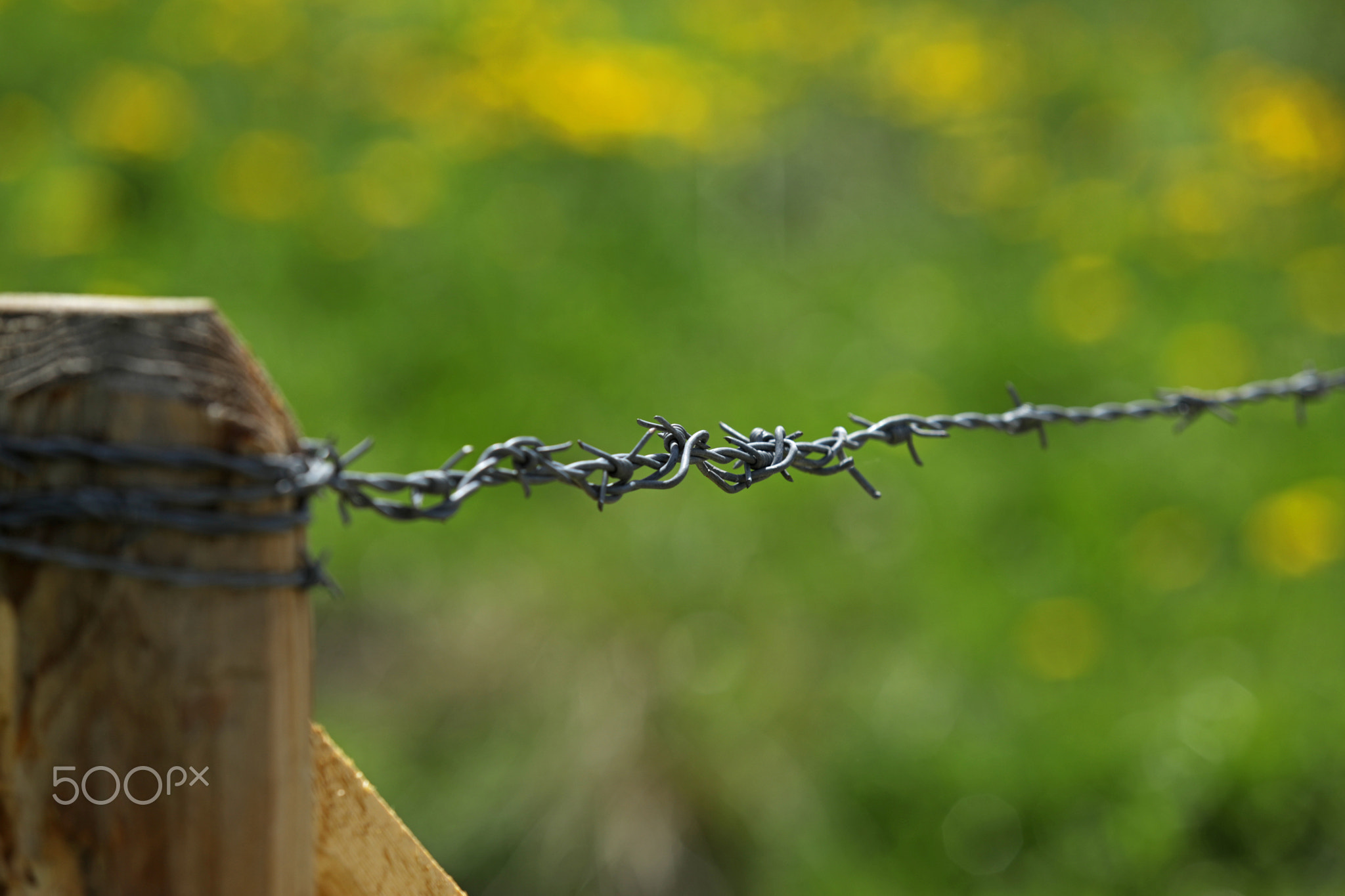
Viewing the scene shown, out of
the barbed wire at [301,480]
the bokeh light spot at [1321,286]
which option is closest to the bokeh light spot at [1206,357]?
the bokeh light spot at [1321,286]

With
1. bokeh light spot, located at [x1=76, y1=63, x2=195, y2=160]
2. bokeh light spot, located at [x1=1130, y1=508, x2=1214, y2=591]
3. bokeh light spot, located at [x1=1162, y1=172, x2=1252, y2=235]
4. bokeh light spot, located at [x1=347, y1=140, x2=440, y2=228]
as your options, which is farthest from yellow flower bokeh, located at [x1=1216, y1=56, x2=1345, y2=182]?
bokeh light spot, located at [x1=76, y1=63, x2=195, y2=160]

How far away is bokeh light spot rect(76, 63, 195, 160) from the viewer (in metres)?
4.71

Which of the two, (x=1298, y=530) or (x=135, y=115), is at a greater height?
(x=135, y=115)

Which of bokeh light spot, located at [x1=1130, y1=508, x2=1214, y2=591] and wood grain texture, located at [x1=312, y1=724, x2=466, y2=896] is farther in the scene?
bokeh light spot, located at [x1=1130, y1=508, x2=1214, y2=591]

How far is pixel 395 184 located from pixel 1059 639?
10.4 feet

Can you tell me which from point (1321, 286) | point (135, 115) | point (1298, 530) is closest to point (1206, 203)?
point (1321, 286)

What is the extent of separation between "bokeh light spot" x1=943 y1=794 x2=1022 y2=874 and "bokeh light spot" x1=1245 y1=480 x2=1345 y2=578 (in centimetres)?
143

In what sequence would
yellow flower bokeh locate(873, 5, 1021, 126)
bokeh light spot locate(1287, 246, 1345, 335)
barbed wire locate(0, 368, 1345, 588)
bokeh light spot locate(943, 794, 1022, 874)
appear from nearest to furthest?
barbed wire locate(0, 368, 1345, 588)
bokeh light spot locate(943, 794, 1022, 874)
bokeh light spot locate(1287, 246, 1345, 335)
yellow flower bokeh locate(873, 5, 1021, 126)

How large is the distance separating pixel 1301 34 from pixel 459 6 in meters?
4.69

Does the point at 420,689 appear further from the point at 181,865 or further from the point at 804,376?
the point at 181,865

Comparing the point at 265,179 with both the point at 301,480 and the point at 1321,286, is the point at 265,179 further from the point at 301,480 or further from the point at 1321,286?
the point at 1321,286

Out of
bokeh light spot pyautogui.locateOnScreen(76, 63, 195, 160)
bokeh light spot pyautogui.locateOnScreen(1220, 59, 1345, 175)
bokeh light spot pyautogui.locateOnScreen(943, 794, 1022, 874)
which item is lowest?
bokeh light spot pyautogui.locateOnScreen(943, 794, 1022, 874)

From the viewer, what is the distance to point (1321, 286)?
5.07 metres

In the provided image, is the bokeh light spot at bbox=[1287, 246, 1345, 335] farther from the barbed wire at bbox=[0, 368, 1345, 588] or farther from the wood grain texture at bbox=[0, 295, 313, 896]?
the wood grain texture at bbox=[0, 295, 313, 896]
